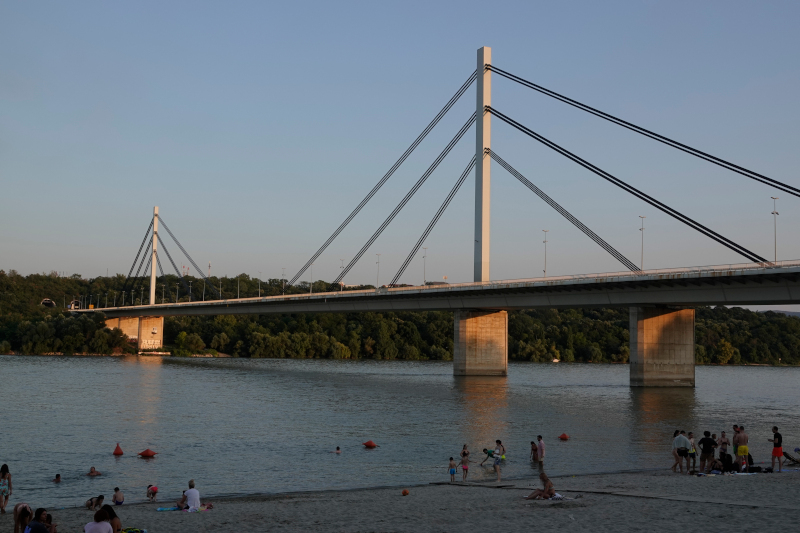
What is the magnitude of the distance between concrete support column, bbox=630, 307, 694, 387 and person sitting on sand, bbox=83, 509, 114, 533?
57.7 meters

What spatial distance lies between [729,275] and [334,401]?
2904 cm

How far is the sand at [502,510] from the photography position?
16734 mm

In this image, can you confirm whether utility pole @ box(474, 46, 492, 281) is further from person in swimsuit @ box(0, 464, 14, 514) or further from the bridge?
person in swimsuit @ box(0, 464, 14, 514)

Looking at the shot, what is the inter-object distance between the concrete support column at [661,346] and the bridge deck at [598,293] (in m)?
3.49

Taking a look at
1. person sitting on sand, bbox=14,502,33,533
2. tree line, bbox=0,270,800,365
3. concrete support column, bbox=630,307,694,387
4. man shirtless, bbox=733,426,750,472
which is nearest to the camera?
person sitting on sand, bbox=14,502,33,533


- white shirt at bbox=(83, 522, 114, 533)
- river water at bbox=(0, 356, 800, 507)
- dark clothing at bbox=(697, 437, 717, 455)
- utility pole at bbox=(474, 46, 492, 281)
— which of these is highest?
utility pole at bbox=(474, 46, 492, 281)

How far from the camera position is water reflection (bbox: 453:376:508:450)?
37791mm

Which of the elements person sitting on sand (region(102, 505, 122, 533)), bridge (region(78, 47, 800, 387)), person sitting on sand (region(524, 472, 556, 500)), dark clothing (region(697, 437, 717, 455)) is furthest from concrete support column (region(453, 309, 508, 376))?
person sitting on sand (region(102, 505, 122, 533))

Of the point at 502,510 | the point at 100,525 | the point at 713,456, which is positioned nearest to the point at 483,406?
the point at 713,456

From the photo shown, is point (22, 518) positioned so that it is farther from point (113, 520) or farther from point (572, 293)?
point (572, 293)

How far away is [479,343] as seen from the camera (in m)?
82.1

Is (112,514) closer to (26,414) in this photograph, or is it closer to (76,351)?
(26,414)

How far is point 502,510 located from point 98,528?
9.50 meters

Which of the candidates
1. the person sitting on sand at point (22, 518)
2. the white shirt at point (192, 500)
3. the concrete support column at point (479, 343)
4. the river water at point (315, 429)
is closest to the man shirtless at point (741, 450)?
the river water at point (315, 429)
